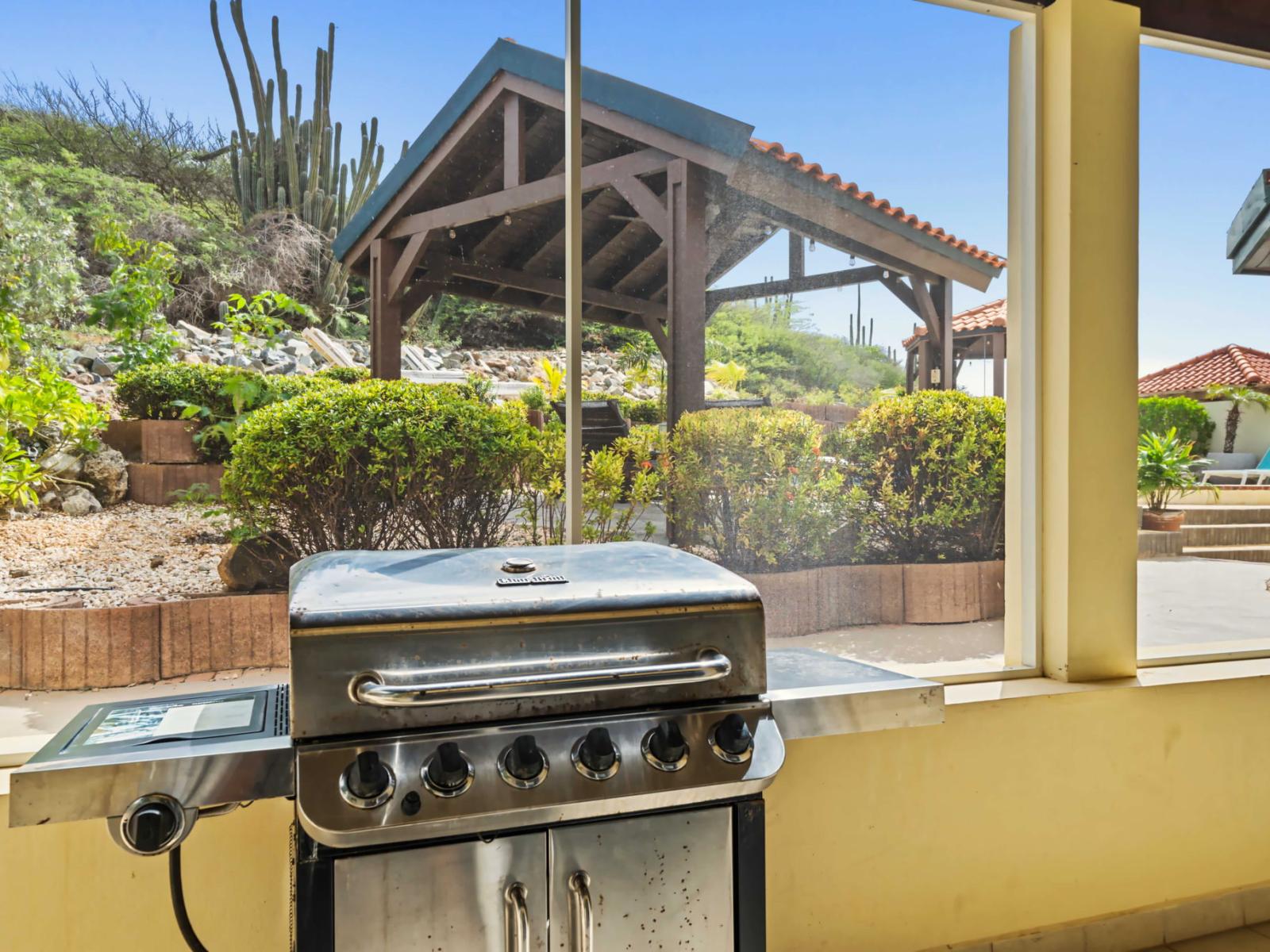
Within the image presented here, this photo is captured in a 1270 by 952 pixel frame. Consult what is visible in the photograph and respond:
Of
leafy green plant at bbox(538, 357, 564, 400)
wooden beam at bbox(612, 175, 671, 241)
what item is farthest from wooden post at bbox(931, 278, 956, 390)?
leafy green plant at bbox(538, 357, 564, 400)

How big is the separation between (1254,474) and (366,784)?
9.78ft

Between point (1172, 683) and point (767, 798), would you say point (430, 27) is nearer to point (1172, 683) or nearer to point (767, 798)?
point (767, 798)

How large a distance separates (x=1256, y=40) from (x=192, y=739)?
3390mm

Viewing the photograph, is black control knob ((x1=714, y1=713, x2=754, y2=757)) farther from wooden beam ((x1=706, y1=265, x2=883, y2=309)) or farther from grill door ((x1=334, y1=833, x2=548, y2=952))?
wooden beam ((x1=706, y1=265, x2=883, y2=309))

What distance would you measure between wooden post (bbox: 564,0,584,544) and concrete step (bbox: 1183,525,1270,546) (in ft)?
6.59

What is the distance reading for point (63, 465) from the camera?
1.89 meters

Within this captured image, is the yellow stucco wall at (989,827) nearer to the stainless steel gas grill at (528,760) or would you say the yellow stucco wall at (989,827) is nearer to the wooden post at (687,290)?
the stainless steel gas grill at (528,760)

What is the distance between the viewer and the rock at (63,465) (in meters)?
1.88

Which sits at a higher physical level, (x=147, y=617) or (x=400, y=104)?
(x=400, y=104)

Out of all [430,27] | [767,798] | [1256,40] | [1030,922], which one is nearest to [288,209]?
[430,27]

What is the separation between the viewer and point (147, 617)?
188 centimetres

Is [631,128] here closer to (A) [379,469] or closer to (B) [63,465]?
(A) [379,469]

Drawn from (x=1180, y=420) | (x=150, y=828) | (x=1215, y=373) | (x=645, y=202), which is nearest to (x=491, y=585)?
(x=150, y=828)

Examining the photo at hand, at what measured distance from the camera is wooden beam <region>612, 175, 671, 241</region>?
222cm
